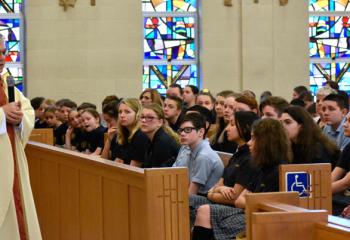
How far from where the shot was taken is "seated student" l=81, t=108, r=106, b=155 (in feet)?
34.3

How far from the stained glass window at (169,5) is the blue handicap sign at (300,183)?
10.9 metres

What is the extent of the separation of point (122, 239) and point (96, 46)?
973cm

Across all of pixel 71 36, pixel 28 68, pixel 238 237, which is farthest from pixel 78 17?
pixel 238 237

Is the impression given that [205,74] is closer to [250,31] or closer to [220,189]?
[250,31]

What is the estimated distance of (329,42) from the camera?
16.9m

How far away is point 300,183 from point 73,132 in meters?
5.99

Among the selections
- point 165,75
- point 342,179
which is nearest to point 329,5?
point 165,75

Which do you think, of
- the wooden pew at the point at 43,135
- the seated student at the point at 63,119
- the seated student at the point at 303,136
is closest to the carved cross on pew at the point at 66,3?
the seated student at the point at 63,119

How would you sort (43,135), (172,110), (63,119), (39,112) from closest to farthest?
(172,110)
(43,135)
(63,119)
(39,112)

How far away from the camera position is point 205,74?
634 inches

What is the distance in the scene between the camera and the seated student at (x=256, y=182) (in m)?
5.98

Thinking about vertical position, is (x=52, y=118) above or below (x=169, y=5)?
below

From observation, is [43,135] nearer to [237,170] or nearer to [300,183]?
[237,170]

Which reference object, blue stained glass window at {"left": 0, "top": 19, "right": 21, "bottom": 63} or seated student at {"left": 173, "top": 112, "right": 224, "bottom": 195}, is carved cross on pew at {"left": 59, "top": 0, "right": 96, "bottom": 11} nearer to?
blue stained glass window at {"left": 0, "top": 19, "right": 21, "bottom": 63}
